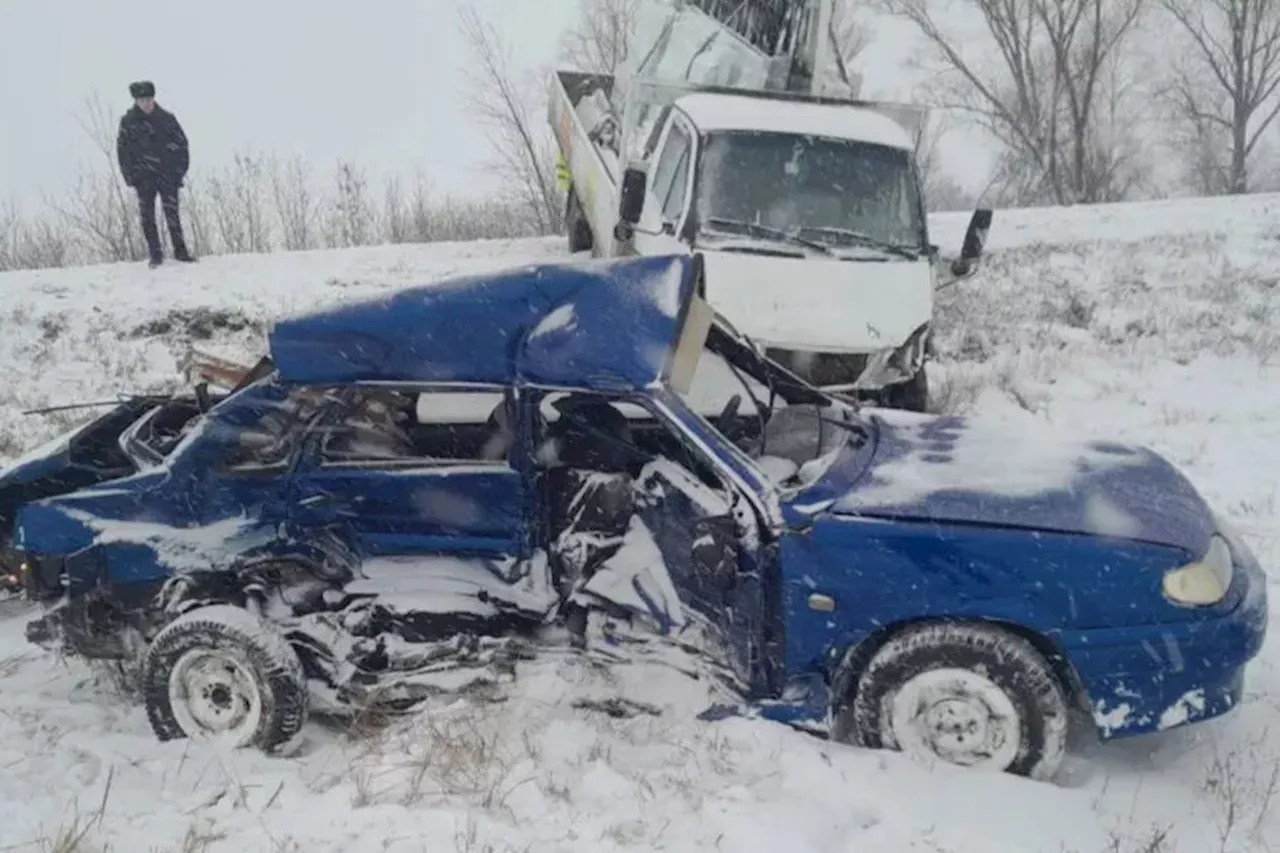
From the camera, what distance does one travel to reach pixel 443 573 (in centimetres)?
440

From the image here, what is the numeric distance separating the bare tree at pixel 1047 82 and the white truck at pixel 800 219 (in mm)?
21097

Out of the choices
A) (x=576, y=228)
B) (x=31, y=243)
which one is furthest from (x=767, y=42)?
(x=31, y=243)

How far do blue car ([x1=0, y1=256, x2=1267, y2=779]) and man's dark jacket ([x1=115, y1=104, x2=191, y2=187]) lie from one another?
812 centimetres

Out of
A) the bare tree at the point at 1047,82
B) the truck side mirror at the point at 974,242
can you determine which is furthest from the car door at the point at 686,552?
the bare tree at the point at 1047,82

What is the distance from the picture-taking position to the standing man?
1158 cm

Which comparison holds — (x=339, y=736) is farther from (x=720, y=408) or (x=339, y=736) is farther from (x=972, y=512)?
(x=972, y=512)

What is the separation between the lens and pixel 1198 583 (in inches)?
148

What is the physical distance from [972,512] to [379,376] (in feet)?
7.77

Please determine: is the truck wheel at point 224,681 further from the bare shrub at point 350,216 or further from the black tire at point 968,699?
the bare shrub at point 350,216

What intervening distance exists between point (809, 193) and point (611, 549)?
4.06 metres

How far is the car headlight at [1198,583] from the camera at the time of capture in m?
3.72

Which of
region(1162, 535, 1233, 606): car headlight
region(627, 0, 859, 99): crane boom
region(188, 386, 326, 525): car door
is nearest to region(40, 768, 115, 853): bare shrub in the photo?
region(188, 386, 326, 525): car door

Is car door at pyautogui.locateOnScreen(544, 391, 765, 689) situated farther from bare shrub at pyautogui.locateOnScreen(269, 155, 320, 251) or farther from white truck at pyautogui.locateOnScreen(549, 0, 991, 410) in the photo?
bare shrub at pyautogui.locateOnScreen(269, 155, 320, 251)

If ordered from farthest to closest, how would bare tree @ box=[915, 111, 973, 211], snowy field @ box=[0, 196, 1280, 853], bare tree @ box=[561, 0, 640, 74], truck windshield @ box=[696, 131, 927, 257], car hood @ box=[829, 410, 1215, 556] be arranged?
bare tree @ box=[915, 111, 973, 211], bare tree @ box=[561, 0, 640, 74], truck windshield @ box=[696, 131, 927, 257], car hood @ box=[829, 410, 1215, 556], snowy field @ box=[0, 196, 1280, 853]
